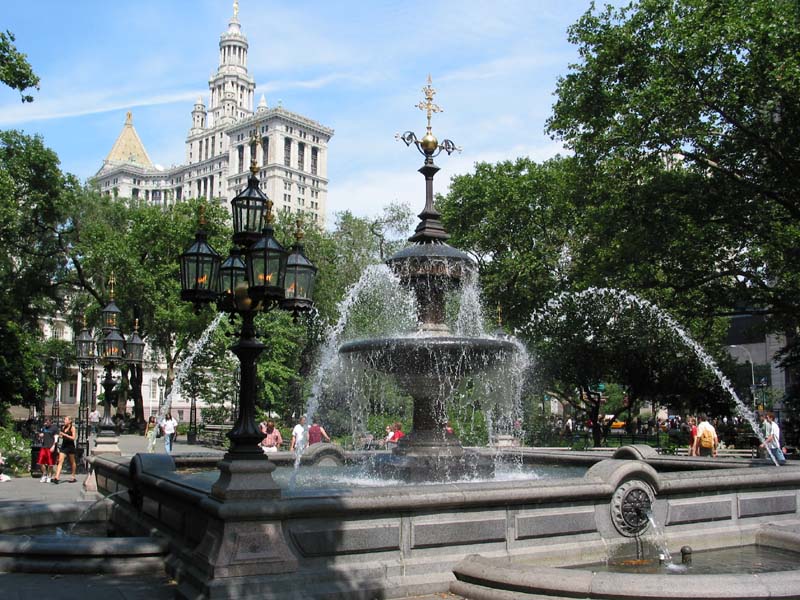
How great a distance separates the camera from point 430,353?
1124 centimetres

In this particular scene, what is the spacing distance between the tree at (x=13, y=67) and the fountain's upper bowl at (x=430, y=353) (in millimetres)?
9833

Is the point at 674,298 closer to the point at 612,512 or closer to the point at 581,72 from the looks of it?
the point at 581,72

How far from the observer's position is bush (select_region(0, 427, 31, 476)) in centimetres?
2138

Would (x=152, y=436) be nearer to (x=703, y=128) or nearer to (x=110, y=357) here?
(x=110, y=357)

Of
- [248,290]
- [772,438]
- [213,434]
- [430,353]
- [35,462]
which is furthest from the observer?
[213,434]

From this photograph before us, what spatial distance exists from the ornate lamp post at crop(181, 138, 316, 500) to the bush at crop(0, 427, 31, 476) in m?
15.6

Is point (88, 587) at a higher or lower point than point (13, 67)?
lower

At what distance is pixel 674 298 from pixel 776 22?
35.0 ft

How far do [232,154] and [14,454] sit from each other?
131265mm

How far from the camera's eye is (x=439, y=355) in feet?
37.0

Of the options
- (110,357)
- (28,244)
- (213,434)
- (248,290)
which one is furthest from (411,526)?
(28,244)

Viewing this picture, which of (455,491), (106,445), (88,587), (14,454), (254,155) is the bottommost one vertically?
(14,454)

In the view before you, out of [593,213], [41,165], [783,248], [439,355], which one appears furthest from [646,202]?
[41,165]

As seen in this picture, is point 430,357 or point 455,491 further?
point 430,357
